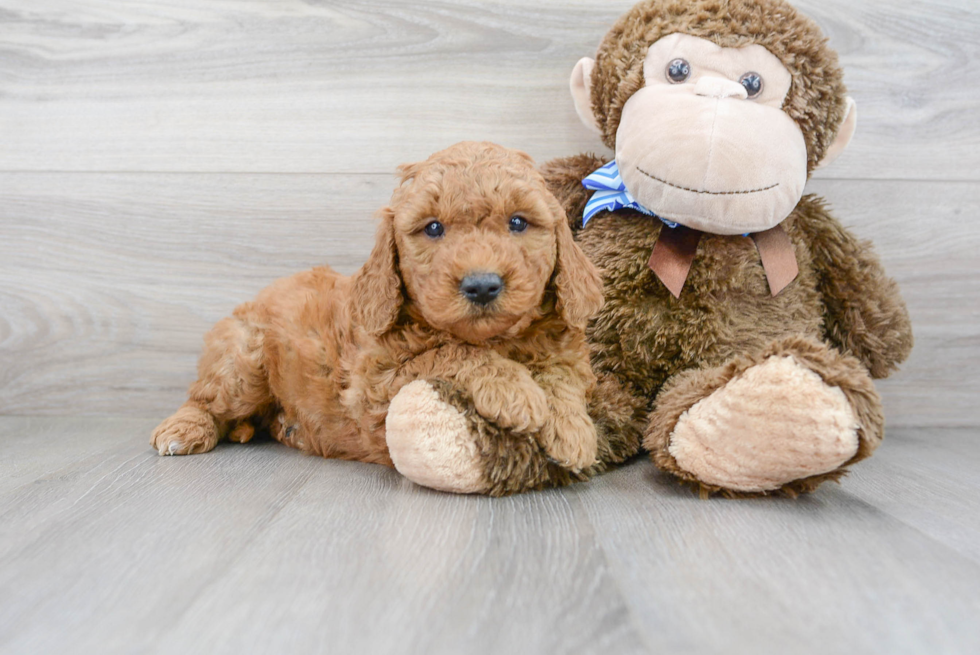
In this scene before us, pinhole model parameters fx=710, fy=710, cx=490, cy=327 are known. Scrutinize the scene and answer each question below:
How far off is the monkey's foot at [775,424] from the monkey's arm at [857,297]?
1.43ft

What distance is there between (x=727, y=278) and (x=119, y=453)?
1307 mm

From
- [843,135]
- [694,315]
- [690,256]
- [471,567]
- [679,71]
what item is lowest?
[471,567]

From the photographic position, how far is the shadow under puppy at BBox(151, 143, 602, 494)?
1.10 meters

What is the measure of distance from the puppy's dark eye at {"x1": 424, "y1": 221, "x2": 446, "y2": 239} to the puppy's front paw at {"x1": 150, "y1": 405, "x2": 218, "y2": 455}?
75cm

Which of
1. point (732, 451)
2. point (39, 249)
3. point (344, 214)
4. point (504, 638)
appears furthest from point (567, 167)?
point (39, 249)

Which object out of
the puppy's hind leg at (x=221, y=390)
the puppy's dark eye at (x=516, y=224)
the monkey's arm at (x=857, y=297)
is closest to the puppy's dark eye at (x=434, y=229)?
the puppy's dark eye at (x=516, y=224)

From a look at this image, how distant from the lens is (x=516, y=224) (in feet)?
3.72

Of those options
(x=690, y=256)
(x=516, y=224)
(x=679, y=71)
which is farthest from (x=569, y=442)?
(x=679, y=71)

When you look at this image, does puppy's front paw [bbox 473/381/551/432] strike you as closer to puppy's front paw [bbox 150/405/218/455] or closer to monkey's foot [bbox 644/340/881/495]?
monkey's foot [bbox 644/340/881/495]

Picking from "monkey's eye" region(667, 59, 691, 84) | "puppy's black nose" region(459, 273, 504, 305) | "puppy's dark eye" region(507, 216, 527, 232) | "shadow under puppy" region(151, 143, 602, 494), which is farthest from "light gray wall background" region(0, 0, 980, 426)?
"puppy's black nose" region(459, 273, 504, 305)

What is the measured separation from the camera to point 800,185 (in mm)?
1332

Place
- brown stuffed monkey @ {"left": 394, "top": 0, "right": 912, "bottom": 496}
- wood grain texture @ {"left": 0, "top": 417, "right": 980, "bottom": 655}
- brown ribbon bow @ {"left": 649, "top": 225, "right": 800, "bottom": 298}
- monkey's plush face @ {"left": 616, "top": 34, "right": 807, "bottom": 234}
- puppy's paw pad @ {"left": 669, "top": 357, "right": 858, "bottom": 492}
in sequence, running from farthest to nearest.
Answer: brown ribbon bow @ {"left": 649, "top": 225, "right": 800, "bottom": 298} → monkey's plush face @ {"left": 616, "top": 34, "right": 807, "bottom": 234} → brown stuffed monkey @ {"left": 394, "top": 0, "right": 912, "bottom": 496} → puppy's paw pad @ {"left": 669, "top": 357, "right": 858, "bottom": 492} → wood grain texture @ {"left": 0, "top": 417, "right": 980, "bottom": 655}

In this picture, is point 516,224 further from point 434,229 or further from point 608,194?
point 608,194

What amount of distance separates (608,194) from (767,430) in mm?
610
